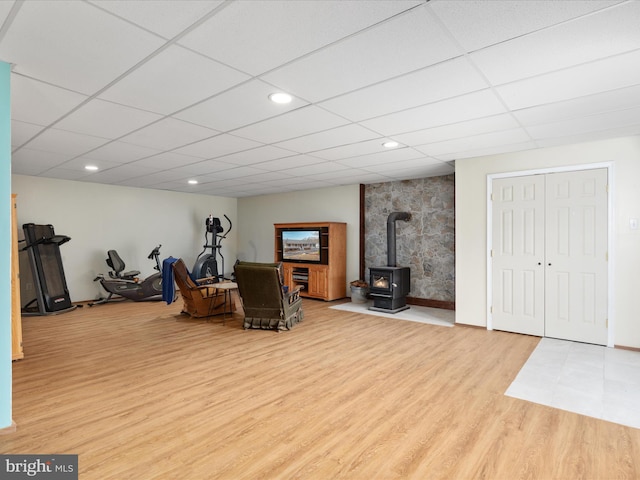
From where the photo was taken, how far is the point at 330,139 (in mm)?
4121

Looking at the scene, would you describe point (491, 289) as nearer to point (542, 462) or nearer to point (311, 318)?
point (311, 318)

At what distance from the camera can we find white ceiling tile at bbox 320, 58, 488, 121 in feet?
8.00

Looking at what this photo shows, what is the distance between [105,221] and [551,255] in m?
8.29

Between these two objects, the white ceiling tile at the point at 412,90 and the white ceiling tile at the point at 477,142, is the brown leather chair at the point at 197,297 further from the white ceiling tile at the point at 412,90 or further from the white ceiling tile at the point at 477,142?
the white ceiling tile at the point at 477,142

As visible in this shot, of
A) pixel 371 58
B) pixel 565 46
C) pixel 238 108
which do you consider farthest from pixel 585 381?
pixel 238 108

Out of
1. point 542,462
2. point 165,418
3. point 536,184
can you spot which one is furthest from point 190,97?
point 536,184

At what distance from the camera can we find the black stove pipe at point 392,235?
6797 mm

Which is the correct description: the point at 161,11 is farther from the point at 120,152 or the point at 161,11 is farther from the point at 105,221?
the point at 105,221

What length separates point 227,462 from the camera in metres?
2.04

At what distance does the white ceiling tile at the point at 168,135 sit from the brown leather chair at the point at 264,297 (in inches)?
72.1

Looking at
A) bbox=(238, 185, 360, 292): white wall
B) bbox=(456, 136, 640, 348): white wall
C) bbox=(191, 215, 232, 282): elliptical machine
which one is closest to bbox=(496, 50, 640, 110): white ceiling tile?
bbox=(456, 136, 640, 348): white wall

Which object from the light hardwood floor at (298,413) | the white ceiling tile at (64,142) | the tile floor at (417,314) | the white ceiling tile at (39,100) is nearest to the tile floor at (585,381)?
the light hardwood floor at (298,413)

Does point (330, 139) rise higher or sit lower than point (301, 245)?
higher

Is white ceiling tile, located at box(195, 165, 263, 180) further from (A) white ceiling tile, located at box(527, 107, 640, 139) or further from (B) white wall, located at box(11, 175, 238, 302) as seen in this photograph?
(A) white ceiling tile, located at box(527, 107, 640, 139)
